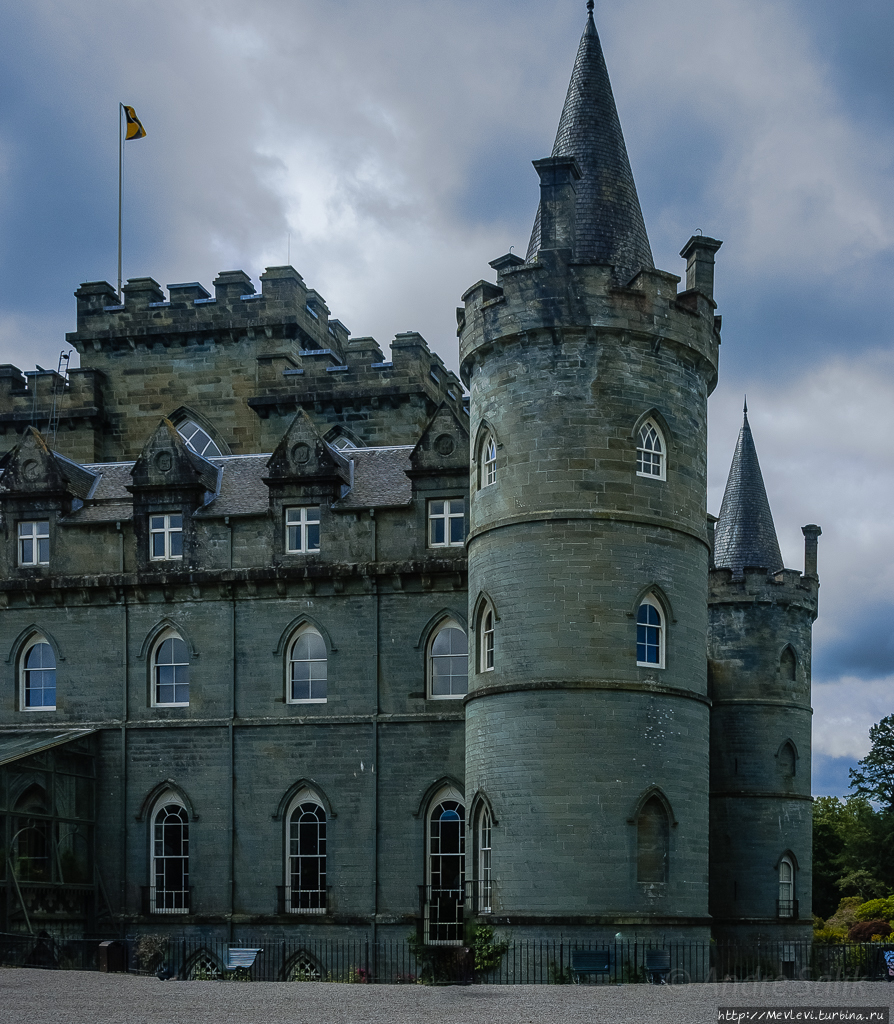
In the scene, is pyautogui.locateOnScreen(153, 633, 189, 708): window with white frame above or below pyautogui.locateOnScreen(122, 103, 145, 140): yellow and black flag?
below

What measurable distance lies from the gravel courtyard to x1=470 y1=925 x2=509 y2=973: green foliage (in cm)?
121

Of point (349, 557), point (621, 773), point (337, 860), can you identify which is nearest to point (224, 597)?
point (349, 557)

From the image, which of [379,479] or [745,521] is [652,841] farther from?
[745,521]

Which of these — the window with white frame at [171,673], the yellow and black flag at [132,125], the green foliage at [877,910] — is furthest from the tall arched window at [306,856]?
the green foliage at [877,910]

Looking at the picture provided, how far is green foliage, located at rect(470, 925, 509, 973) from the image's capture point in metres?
27.8

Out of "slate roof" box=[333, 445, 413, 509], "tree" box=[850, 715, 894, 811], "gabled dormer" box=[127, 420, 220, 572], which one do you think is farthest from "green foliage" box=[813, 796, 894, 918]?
"gabled dormer" box=[127, 420, 220, 572]

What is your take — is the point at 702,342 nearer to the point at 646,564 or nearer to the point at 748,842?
the point at 646,564

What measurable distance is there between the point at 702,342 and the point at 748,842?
14.4 metres

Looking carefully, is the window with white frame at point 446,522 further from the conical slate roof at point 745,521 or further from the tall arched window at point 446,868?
the conical slate roof at point 745,521

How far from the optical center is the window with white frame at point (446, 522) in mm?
34562

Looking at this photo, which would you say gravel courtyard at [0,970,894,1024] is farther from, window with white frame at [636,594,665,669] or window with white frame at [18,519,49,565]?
window with white frame at [18,519,49,565]

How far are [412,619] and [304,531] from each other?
329 cm

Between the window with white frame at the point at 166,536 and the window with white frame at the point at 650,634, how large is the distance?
1169 centimetres

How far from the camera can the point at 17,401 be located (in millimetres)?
43125
